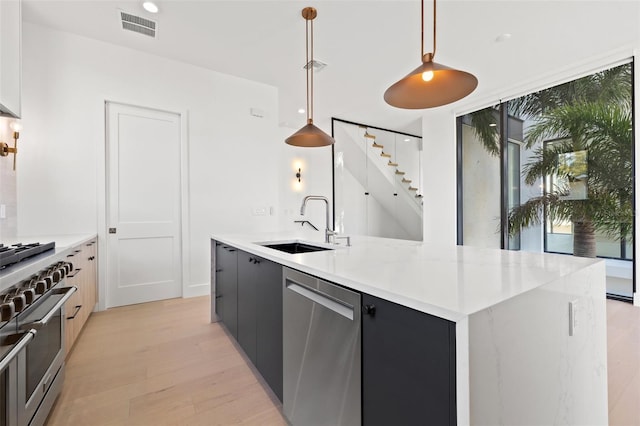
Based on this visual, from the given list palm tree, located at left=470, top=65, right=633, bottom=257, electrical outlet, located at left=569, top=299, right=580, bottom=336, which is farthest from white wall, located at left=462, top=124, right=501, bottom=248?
electrical outlet, located at left=569, top=299, right=580, bottom=336

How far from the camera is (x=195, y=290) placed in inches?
148

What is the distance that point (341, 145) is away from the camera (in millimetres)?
6262

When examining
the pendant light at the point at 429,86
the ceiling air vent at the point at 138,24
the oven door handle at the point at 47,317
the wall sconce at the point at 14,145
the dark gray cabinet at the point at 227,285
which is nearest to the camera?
the oven door handle at the point at 47,317

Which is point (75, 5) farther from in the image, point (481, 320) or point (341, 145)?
point (341, 145)

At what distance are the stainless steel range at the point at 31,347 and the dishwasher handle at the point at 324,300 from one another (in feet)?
3.45

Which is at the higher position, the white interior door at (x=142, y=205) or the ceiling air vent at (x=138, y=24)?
the ceiling air vent at (x=138, y=24)

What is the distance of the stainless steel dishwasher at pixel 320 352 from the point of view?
1.03 meters

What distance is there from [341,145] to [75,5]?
454 centimetres

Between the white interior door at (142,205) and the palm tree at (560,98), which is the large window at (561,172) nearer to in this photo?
the palm tree at (560,98)

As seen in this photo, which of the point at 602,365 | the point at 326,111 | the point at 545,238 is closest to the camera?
the point at 602,365

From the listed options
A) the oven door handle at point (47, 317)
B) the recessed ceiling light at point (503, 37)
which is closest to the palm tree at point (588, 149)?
the recessed ceiling light at point (503, 37)

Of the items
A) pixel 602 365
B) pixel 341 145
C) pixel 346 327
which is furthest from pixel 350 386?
pixel 341 145

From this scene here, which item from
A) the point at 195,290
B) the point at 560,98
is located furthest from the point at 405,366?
the point at 560,98

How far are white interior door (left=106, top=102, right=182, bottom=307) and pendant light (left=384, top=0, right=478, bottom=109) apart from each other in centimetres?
304
